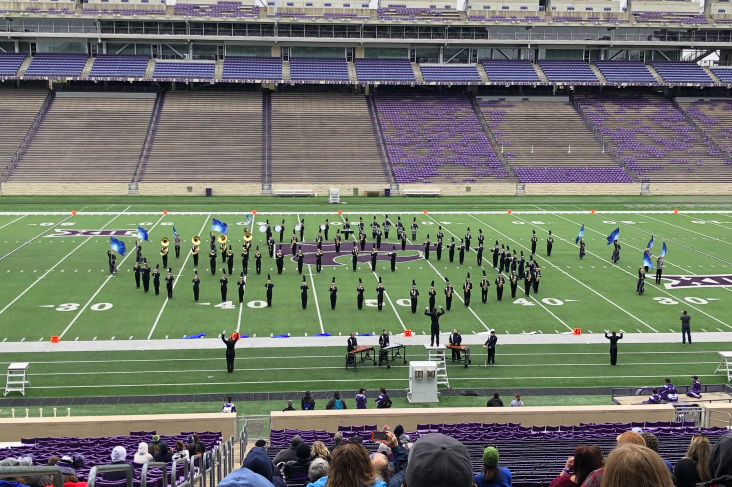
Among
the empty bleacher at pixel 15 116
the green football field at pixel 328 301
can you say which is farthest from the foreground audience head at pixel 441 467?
the empty bleacher at pixel 15 116

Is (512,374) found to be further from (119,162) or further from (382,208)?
(119,162)

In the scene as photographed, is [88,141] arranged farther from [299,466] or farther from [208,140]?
[299,466]

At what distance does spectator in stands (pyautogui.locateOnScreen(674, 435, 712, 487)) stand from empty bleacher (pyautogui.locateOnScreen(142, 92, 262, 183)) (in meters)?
44.7

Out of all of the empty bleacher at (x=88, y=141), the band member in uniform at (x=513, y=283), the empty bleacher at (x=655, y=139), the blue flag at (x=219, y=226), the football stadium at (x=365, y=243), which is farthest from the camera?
the empty bleacher at (x=655, y=139)

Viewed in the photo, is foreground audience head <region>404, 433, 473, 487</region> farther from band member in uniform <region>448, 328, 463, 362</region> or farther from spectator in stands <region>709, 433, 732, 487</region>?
band member in uniform <region>448, 328, 463, 362</region>

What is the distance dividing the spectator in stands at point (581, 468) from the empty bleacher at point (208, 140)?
147ft

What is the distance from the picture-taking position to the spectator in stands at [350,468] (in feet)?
13.1

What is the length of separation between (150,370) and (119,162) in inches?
1381

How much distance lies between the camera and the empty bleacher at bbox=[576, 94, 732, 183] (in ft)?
170

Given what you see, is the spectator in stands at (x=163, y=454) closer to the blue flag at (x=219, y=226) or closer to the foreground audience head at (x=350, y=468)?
the foreground audience head at (x=350, y=468)

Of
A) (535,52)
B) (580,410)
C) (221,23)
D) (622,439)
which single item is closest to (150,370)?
(580,410)

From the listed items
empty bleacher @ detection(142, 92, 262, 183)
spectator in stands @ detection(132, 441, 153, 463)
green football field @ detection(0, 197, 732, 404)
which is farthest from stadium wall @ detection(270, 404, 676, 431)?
empty bleacher @ detection(142, 92, 262, 183)

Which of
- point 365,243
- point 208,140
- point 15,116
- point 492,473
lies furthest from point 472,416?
point 15,116

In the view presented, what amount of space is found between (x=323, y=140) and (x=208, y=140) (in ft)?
25.1
